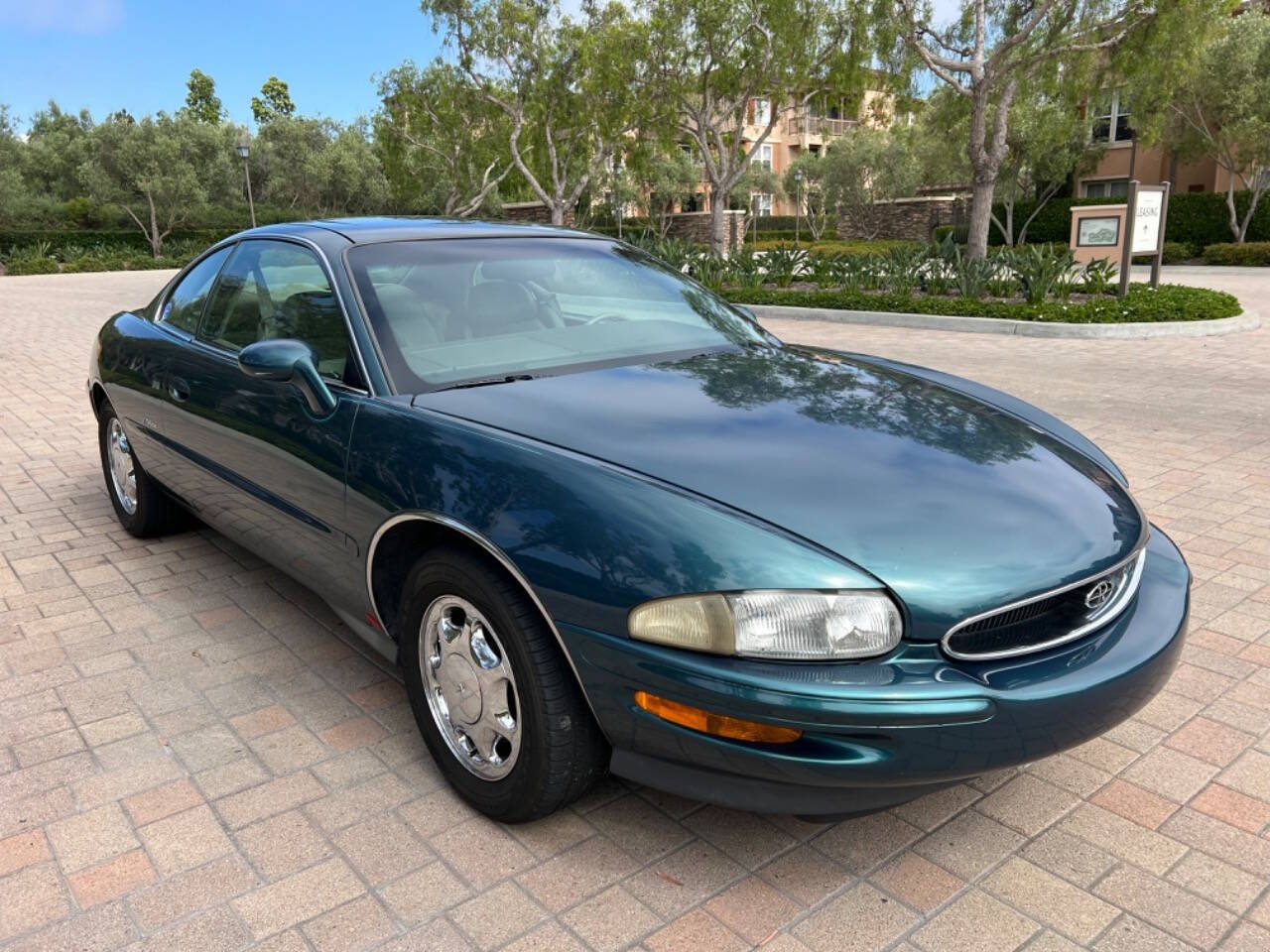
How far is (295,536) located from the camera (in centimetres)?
312

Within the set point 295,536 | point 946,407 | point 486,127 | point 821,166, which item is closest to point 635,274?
point 946,407

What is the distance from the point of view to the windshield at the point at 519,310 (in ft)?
9.66

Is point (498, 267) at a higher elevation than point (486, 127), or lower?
lower

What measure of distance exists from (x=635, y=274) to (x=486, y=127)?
3001cm

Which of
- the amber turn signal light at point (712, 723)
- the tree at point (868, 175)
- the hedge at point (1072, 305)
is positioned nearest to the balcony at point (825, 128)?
the tree at point (868, 175)

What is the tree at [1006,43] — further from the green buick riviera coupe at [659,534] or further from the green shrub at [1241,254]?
the green buick riviera coupe at [659,534]

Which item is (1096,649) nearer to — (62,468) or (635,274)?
(635,274)

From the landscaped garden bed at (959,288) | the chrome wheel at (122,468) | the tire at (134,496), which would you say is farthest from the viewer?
the landscaped garden bed at (959,288)

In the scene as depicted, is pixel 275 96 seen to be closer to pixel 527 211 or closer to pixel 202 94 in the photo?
pixel 202 94

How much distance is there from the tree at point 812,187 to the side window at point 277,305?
1716 inches

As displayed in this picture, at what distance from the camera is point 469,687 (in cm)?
245

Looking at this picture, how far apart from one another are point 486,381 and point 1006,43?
621 inches

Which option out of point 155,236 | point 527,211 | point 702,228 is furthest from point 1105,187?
point 155,236

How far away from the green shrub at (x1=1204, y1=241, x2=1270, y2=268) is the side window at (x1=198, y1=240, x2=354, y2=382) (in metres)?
29.7
